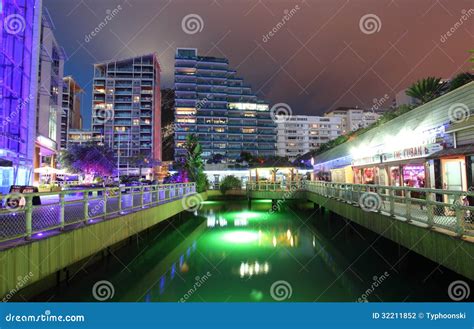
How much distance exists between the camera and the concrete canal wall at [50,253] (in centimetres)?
523

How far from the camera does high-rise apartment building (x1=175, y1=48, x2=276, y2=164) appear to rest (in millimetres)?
92375

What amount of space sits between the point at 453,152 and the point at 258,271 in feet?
23.2

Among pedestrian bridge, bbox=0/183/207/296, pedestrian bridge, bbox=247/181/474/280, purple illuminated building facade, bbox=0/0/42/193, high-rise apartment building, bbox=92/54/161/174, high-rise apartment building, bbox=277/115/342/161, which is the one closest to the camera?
pedestrian bridge, bbox=0/183/207/296

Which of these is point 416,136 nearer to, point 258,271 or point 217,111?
point 258,271

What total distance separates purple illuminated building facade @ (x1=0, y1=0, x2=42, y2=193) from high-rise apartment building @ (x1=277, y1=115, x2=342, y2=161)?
9030 cm

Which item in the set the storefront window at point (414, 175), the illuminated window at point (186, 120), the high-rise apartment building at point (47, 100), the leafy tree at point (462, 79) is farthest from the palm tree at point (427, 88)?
the illuminated window at point (186, 120)

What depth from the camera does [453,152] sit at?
33.4ft

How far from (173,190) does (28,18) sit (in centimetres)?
1866

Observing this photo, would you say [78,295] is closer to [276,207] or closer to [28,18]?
[276,207]

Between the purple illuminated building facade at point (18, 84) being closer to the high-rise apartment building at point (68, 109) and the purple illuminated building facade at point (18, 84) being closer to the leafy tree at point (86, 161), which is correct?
the leafy tree at point (86, 161)

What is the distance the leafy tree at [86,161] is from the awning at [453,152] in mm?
36206

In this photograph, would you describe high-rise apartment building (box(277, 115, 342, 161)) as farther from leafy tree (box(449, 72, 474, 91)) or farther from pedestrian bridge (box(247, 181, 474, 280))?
pedestrian bridge (box(247, 181, 474, 280))

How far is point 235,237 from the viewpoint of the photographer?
15.9m

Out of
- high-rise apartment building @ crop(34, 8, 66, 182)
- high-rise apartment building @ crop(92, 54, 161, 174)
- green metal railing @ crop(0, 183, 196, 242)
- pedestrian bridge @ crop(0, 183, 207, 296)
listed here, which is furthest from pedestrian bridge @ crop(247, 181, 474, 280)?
high-rise apartment building @ crop(92, 54, 161, 174)
